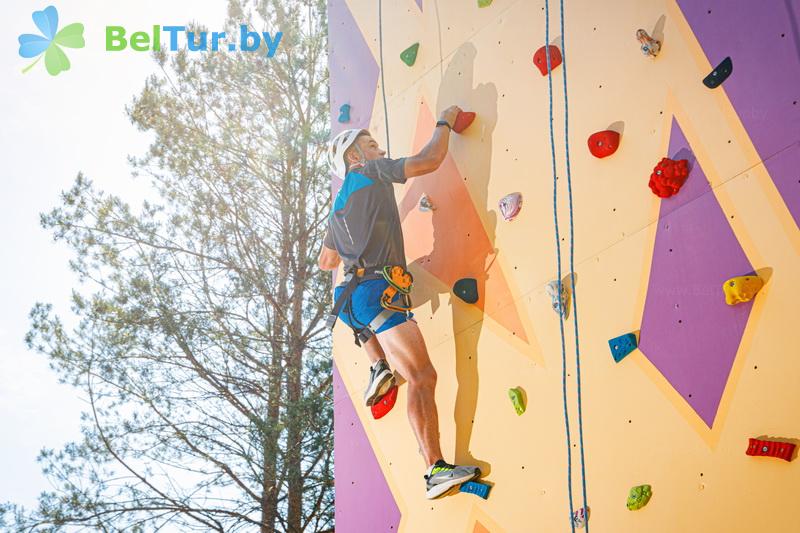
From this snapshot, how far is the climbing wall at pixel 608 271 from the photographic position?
182 cm

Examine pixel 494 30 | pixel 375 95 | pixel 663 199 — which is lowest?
pixel 663 199

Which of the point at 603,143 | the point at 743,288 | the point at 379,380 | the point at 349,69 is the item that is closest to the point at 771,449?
the point at 743,288

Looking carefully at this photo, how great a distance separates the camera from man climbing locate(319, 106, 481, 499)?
8.45ft

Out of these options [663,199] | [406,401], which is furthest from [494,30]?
[406,401]

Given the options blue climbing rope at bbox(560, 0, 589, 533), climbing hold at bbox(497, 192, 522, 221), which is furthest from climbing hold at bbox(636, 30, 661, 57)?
climbing hold at bbox(497, 192, 522, 221)

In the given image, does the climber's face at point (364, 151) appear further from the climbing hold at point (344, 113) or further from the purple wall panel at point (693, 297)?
the purple wall panel at point (693, 297)

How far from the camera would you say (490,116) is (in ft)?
9.09

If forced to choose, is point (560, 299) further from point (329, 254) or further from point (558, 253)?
point (329, 254)

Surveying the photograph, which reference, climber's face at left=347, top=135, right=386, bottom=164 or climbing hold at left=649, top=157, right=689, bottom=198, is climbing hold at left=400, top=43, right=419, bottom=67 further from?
climbing hold at left=649, top=157, right=689, bottom=198

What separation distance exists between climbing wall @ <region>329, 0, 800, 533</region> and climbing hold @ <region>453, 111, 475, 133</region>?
27mm

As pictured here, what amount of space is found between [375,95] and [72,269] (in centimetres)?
445

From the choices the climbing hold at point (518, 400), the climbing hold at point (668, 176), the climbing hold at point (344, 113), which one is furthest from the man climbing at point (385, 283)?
the climbing hold at point (668, 176)

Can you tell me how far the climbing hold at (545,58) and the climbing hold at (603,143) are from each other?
1.12ft

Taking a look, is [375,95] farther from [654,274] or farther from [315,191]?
[315,191]
